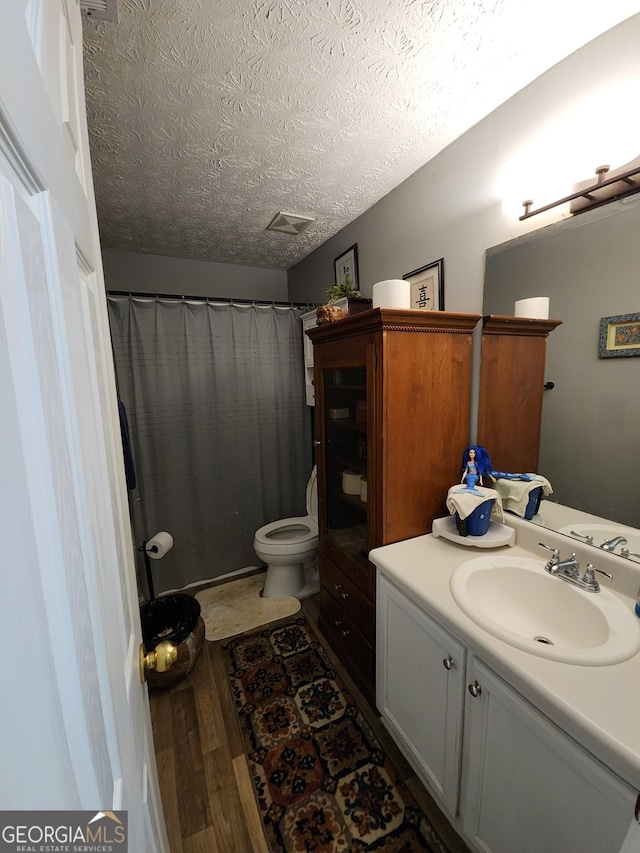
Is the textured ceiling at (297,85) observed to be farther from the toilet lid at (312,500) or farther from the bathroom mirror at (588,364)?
the toilet lid at (312,500)

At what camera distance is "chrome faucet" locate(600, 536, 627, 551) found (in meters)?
1.00

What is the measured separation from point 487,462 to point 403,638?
73 cm

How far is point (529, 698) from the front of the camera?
73 cm

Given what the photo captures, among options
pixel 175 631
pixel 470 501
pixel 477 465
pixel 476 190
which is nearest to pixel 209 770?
pixel 175 631

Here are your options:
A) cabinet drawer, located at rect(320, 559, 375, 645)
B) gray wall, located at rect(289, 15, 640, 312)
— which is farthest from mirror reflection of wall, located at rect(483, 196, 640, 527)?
cabinet drawer, located at rect(320, 559, 375, 645)

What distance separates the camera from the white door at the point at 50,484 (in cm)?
23

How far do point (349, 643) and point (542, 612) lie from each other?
93 centimetres

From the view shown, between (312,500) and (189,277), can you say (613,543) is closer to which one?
(312,500)

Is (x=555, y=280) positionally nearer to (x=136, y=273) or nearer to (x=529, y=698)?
(x=529, y=698)

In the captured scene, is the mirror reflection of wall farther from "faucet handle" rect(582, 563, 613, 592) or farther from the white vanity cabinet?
the white vanity cabinet

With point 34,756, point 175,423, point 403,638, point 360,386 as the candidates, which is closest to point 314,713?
point 403,638

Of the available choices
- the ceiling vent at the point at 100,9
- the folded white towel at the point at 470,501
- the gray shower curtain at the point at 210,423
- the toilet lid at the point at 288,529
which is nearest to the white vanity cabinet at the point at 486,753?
the folded white towel at the point at 470,501

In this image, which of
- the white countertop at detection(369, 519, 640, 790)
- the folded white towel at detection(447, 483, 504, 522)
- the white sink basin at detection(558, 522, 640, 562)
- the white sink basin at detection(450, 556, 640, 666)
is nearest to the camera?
the white countertop at detection(369, 519, 640, 790)

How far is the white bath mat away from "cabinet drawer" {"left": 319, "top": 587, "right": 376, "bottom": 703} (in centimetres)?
33
